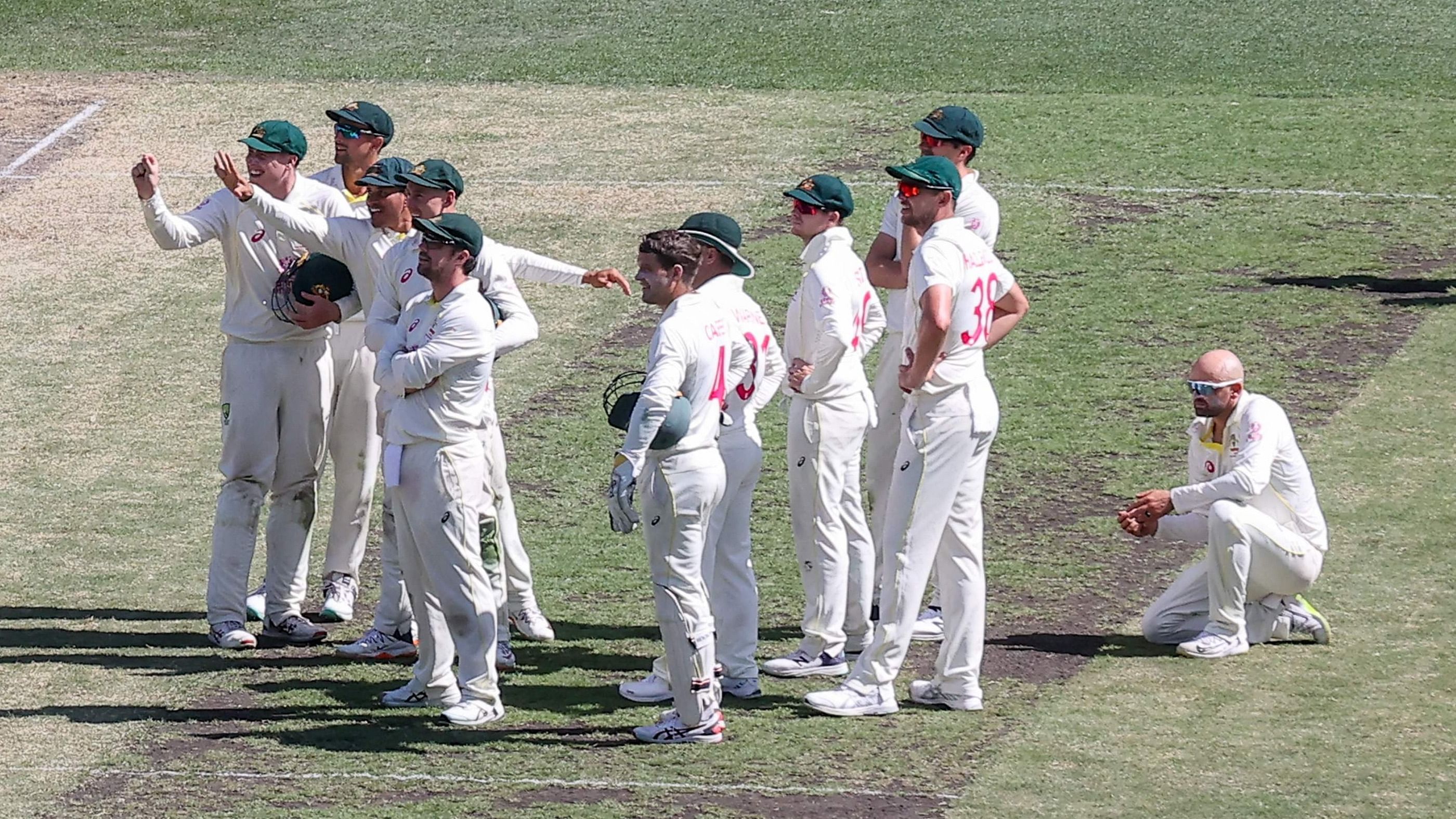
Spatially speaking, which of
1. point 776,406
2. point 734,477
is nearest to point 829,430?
point 734,477

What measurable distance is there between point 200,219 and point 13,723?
89.1 inches

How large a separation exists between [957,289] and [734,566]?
143 cm

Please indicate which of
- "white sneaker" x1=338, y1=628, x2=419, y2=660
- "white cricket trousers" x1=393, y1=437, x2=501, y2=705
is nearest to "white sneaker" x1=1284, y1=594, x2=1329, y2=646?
"white cricket trousers" x1=393, y1=437, x2=501, y2=705

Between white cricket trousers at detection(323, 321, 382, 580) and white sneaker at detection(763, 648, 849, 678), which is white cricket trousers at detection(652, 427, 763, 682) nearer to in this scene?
white sneaker at detection(763, 648, 849, 678)

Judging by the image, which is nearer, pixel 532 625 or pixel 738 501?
pixel 738 501

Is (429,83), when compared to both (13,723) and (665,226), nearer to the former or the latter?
(665,226)

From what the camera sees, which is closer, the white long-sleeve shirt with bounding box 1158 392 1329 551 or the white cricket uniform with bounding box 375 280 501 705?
the white cricket uniform with bounding box 375 280 501 705

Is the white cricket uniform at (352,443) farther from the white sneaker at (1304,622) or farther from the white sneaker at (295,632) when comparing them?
the white sneaker at (1304,622)

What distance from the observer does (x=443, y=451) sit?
757cm

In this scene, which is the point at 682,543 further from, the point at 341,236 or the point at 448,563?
the point at 341,236

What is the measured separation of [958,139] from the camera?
8.70m

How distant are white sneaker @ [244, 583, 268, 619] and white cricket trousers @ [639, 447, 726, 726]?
2.45m

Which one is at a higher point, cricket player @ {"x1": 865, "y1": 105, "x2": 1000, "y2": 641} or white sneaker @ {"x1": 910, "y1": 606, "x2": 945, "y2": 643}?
cricket player @ {"x1": 865, "y1": 105, "x2": 1000, "y2": 641}

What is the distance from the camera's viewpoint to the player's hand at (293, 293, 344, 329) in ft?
27.8
